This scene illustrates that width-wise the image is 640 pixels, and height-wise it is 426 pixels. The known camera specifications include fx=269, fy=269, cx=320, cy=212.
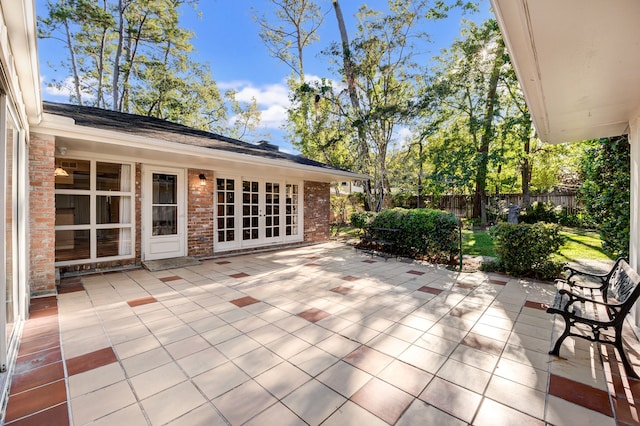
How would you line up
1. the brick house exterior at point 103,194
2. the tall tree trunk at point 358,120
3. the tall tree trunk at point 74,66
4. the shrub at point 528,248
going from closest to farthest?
the brick house exterior at point 103,194, the shrub at point 528,248, the tall tree trunk at point 358,120, the tall tree trunk at point 74,66

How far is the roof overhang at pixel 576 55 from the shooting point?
5.08ft

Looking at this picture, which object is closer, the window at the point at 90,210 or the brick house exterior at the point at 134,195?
the brick house exterior at the point at 134,195

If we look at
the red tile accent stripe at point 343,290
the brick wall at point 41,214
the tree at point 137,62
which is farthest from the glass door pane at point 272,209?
the tree at point 137,62

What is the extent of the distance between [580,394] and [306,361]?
6.78ft

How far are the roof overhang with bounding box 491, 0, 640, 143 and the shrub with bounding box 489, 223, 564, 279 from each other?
2.32 meters

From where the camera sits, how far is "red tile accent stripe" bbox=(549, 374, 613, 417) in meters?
1.85

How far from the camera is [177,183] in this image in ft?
20.9

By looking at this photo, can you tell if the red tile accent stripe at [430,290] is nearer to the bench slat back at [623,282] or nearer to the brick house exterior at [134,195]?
the bench slat back at [623,282]

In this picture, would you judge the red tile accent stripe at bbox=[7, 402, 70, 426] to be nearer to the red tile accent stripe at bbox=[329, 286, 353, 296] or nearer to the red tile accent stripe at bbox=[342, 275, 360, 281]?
the red tile accent stripe at bbox=[329, 286, 353, 296]

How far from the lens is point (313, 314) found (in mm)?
3361

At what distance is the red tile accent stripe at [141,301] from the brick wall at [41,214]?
1.37m

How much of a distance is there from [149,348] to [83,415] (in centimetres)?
84

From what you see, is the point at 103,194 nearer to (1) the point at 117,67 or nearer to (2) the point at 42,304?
(2) the point at 42,304

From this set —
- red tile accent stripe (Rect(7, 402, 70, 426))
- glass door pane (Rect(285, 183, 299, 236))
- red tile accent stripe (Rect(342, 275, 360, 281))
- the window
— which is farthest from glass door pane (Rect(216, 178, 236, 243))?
red tile accent stripe (Rect(7, 402, 70, 426))
